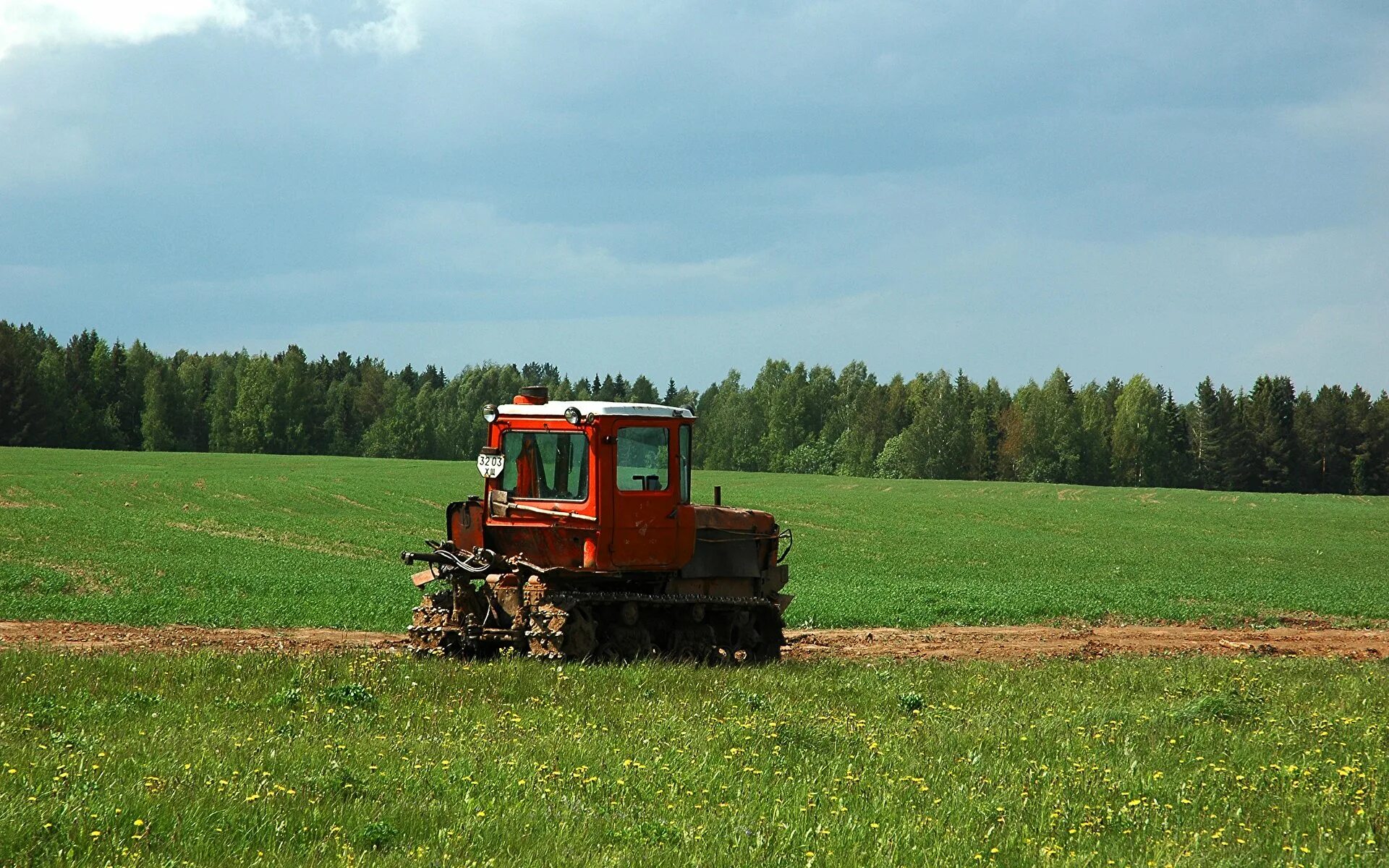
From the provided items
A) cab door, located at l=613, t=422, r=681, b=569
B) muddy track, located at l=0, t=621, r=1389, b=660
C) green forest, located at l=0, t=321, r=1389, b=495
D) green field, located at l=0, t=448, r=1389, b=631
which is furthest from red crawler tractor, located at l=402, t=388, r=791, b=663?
green forest, located at l=0, t=321, r=1389, b=495

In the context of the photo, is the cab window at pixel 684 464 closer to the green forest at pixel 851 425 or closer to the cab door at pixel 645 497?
the cab door at pixel 645 497

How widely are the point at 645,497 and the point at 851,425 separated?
115 meters

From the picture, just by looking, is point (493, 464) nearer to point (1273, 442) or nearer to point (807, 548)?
point (807, 548)

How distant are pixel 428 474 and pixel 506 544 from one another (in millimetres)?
58524

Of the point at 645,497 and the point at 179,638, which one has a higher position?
the point at 645,497

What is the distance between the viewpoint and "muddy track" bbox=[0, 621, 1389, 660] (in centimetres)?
1683

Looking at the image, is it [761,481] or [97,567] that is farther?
[761,481]

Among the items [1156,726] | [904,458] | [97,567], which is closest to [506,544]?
[1156,726]

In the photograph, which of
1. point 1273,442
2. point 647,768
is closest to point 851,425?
point 1273,442

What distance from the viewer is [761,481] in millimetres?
79938

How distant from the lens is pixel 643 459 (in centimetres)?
1515

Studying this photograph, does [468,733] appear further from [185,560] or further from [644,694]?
[185,560]

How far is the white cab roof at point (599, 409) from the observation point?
48.4ft

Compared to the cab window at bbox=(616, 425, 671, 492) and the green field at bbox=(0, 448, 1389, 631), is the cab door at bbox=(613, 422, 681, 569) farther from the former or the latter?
the green field at bbox=(0, 448, 1389, 631)
